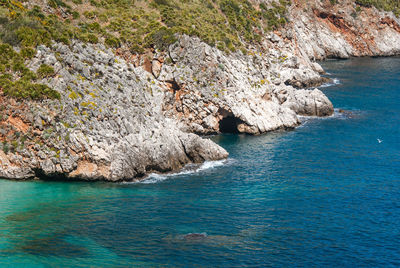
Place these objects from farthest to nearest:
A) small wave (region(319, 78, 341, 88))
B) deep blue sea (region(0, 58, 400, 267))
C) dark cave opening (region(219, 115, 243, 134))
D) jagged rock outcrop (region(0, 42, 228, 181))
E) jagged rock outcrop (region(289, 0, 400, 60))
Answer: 1. jagged rock outcrop (region(289, 0, 400, 60))
2. small wave (region(319, 78, 341, 88))
3. dark cave opening (region(219, 115, 243, 134))
4. jagged rock outcrop (region(0, 42, 228, 181))
5. deep blue sea (region(0, 58, 400, 267))

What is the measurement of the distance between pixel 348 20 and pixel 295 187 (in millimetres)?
129408

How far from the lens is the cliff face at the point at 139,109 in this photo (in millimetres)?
58344

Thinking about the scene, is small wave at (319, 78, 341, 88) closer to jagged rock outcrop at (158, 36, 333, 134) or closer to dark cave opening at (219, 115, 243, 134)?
jagged rock outcrop at (158, 36, 333, 134)

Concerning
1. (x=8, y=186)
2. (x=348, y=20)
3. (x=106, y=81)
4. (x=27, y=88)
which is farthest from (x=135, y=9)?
(x=348, y=20)

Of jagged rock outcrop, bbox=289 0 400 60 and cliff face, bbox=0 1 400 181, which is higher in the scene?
jagged rock outcrop, bbox=289 0 400 60

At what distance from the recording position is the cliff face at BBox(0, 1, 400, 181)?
58344 mm

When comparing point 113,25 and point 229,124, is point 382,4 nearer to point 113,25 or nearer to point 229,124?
point 229,124

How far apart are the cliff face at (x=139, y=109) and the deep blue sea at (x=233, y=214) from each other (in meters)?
2.87

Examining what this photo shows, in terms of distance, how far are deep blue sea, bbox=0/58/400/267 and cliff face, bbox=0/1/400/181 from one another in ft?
9.41

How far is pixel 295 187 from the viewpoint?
2312 inches

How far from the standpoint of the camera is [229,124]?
84.4 meters

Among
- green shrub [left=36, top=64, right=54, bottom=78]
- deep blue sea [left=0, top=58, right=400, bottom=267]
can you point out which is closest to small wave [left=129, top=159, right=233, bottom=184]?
deep blue sea [left=0, top=58, right=400, bottom=267]

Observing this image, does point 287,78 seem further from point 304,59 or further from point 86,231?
point 86,231

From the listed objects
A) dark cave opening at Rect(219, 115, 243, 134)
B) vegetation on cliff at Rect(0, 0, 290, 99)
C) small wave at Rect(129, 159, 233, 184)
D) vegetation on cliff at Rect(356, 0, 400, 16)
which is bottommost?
small wave at Rect(129, 159, 233, 184)
